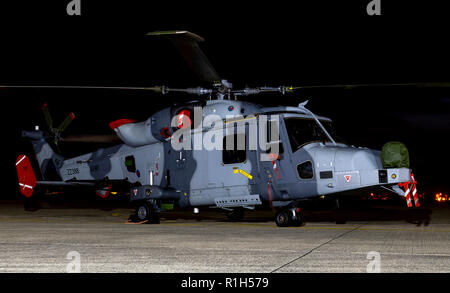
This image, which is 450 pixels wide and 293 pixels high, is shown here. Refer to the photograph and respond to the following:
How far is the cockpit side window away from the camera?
518 inches

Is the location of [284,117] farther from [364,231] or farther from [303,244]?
[303,244]

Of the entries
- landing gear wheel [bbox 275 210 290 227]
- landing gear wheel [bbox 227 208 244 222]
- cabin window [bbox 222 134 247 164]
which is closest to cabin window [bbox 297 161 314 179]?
landing gear wheel [bbox 275 210 290 227]

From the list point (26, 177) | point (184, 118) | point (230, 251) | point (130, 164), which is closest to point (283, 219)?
point (184, 118)

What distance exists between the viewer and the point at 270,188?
44.5 feet

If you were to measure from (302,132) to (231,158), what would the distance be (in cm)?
220

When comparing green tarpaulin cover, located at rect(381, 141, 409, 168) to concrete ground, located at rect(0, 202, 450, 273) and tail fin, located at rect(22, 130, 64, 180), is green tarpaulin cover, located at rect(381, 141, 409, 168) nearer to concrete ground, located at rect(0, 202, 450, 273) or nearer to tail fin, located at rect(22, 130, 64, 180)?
concrete ground, located at rect(0, 202, 450, 273)

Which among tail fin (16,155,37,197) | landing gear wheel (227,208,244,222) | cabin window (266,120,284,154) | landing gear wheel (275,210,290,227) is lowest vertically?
landing gear wheel (227,208,244,222)

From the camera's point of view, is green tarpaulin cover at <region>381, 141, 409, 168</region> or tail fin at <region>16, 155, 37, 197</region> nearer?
green tarpaulin cover at <region>381, 141, 409, 168</region>

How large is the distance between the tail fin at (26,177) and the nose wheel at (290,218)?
910 centimetres

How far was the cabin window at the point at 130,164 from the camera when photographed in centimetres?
1707

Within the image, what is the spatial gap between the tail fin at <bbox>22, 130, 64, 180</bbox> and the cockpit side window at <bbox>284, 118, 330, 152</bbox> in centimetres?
1063

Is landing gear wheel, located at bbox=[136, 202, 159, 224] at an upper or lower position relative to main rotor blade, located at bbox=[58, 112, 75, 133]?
lower
